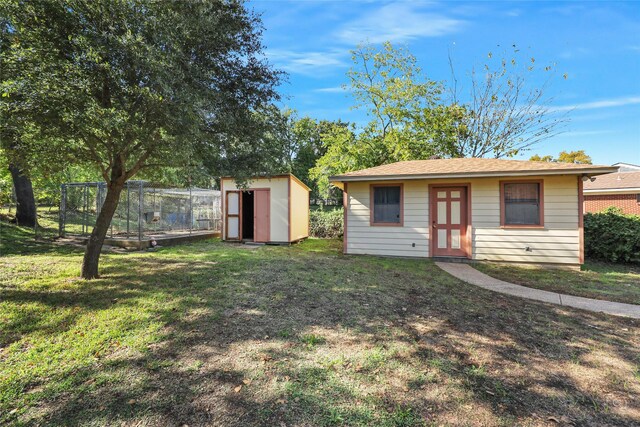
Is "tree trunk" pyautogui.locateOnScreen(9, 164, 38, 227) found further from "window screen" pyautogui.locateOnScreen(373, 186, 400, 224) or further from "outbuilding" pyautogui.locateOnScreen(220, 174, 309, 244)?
"window screen" pyautogui.locateOnScreen(373, 186, 400, 224)

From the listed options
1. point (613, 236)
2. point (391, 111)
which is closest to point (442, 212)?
point (613, 236)

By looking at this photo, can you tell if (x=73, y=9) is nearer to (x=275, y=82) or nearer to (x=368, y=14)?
(x=275, y=82)

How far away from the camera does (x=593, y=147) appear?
1984 cm

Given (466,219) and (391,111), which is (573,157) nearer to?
(391,111)

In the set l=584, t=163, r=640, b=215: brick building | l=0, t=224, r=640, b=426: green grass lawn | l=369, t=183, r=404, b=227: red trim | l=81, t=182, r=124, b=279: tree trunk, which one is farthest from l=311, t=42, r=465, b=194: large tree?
l=0, t=224, r=640, b=426: green grass lawn

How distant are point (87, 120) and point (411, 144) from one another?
16.1 m

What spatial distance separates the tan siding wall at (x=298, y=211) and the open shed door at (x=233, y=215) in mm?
2211

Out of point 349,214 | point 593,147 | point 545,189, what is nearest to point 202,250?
point 349,214

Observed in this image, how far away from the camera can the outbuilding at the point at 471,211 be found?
7.71 meters

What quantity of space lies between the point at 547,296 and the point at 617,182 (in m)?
18.6

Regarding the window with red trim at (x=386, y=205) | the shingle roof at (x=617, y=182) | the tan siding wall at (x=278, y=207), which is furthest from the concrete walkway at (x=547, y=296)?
the shingle roof at (x=617, y=182)

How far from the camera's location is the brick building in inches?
648

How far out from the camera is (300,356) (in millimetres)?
2826

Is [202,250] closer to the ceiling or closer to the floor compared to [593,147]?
closer to the floor
